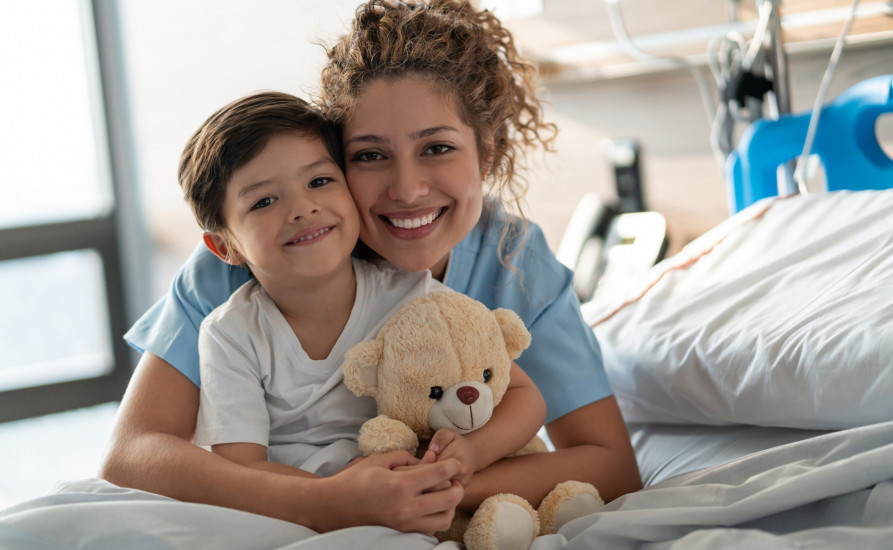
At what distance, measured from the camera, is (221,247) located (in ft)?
3.68

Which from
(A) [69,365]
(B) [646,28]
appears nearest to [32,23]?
(A) [69,365]

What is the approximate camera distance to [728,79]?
1.83 m

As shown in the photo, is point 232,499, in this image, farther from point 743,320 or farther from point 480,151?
point 743,320

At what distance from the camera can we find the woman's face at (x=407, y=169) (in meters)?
1.11

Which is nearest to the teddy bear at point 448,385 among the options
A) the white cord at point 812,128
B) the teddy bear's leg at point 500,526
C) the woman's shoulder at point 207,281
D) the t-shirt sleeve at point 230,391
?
the teddy bear's leg at point 500,526

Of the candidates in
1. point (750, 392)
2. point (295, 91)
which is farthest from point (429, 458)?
point (295, 91)

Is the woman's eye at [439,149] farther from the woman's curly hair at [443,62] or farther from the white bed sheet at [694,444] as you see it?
the white bed sheet at [694,444]

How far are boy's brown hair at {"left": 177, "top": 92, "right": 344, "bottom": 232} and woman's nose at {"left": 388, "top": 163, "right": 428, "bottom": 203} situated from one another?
8 centimetres

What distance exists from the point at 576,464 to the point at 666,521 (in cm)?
26

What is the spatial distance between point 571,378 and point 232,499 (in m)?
0.51

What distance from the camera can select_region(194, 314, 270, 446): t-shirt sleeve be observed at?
0.98 meters

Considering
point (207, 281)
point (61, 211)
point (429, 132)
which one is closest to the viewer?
point (429, 132)

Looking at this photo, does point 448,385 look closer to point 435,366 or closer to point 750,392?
point 435,366

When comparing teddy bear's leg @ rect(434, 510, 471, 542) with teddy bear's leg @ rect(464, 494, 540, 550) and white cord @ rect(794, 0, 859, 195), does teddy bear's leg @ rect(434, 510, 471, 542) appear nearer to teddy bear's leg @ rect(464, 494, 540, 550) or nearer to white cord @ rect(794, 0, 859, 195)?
teddy bear's leg @ rect(464, 494, 540, 550)
